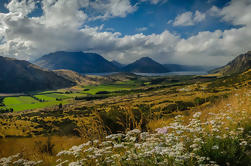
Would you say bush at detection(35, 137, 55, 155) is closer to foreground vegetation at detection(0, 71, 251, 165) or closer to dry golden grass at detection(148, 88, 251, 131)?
foreground vegetation at detection(0, 71, 251, 165)

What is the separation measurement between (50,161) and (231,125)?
6.58 metres

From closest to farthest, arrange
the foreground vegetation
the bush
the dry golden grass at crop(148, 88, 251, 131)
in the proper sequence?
1. the foreground vegetation
2. the dry golden grass at crop(148, 88, 251, 131)
3. the bush

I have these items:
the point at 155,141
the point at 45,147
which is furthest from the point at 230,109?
the point at 45,147

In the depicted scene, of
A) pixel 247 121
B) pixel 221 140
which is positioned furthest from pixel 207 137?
pixel 247 121

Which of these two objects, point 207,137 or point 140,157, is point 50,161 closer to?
point 140,157

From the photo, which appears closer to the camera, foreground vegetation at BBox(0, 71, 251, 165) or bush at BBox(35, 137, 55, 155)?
foreground vegetation at BBox(0, 71, 251, 165)

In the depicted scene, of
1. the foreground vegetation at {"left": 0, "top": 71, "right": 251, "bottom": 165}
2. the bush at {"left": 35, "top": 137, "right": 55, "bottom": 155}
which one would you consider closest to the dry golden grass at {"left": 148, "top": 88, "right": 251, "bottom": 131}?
the foreground vegetation at {"left": 0, "top": 71, "right": 251, "bottom": 165}

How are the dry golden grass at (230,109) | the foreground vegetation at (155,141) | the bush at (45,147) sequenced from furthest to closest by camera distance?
the bush at (45,147), the dry golden grass at (230,109), the foreground vegetation at (155,141)

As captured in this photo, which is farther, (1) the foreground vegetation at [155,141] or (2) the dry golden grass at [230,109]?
(2) the dry golden grass at [230,109]

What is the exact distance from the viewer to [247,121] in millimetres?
5750

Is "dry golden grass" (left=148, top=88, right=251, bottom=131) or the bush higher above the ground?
"dry golden grass" (left=148, top=88, right=251, bottom=131)

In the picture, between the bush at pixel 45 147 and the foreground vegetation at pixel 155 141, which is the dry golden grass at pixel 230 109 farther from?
the bush at pixel 45 147

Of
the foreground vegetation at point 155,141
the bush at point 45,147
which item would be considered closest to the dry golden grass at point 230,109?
the foreground vegetation at point 155,141

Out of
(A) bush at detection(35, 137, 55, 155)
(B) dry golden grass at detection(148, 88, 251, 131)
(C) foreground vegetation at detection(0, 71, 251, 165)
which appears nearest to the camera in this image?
(C) foreground vegetation at detection(0, 71, 251, 165)
